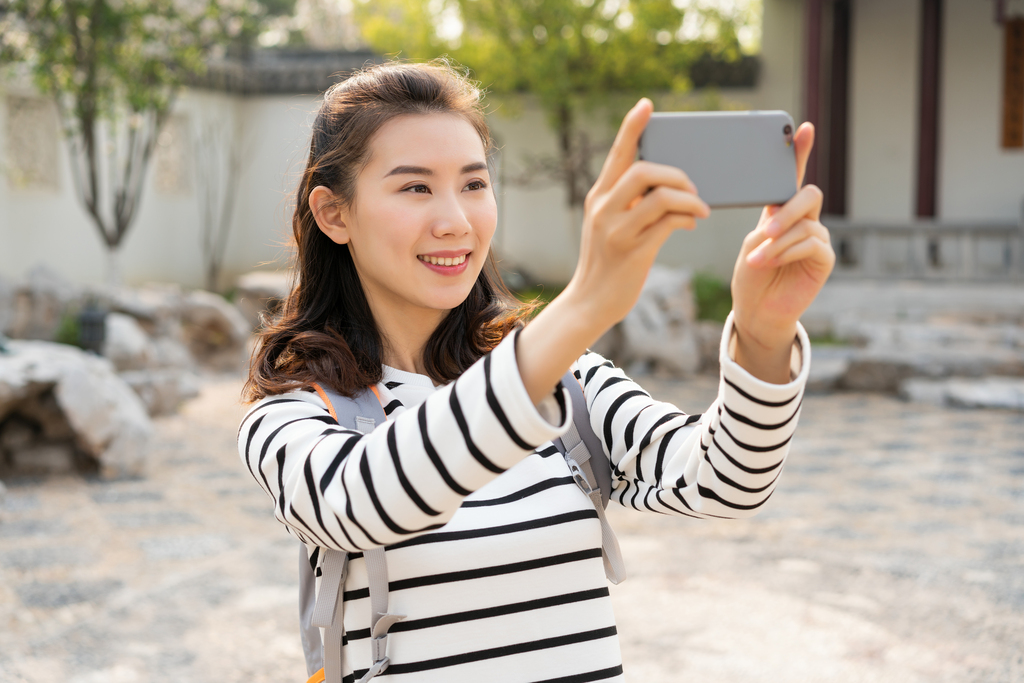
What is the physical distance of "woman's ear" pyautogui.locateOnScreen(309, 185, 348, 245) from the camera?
126cm

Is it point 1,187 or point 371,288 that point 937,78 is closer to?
point 1,187

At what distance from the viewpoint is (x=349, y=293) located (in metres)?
1.32

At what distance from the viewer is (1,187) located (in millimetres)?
9422

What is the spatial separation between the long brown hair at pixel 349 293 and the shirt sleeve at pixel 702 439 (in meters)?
0.17

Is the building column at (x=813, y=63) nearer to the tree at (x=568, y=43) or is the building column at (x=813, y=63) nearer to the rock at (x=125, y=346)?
the tree at (x=568, y=43)

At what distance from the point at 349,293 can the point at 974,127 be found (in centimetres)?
1059

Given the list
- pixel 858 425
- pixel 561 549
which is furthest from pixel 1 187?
pixel 561 549

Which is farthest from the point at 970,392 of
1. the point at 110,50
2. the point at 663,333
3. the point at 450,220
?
the point at 110,50

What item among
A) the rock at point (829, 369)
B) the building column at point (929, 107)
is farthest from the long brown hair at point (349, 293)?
the building column at point (929, 107)

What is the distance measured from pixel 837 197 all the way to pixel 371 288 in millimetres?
10350

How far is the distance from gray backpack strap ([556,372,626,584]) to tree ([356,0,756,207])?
856 cm

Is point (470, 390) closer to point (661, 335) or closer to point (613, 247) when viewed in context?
point (613, 247)

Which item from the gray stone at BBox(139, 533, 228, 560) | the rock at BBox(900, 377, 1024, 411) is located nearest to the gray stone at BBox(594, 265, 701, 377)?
the rock at BBox(900, 377, 1024, 411)

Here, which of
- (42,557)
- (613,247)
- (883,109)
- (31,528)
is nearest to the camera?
(613,247)
